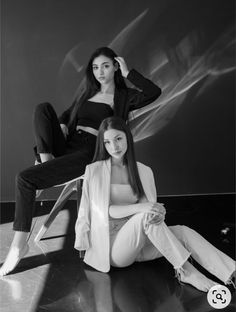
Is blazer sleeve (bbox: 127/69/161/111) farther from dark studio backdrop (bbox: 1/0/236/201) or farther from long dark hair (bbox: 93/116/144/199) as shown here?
dark studio backdrop (bbox: 1/0/236/201)

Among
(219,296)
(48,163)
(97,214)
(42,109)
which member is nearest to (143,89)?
(42,109)

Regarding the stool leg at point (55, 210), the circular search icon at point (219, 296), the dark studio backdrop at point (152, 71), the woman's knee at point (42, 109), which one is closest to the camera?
the circular search icon at point (219, 296)

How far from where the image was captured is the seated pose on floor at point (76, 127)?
2.18m

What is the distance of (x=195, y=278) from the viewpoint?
1922 millimetres

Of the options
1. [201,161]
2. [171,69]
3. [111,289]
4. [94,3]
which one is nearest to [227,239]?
[111,289]

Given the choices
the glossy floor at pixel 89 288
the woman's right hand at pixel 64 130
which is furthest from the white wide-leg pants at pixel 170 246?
the woman's right hand at pixel 64 130

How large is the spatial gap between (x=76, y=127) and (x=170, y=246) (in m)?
0.98

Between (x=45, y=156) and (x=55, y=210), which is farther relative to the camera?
(x=55, y=210)

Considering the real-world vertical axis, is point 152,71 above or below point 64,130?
above

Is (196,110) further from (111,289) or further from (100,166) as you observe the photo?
(111,289)

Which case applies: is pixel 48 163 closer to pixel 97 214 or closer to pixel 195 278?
pixel 97 214

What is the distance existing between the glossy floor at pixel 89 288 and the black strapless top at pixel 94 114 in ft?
2.47

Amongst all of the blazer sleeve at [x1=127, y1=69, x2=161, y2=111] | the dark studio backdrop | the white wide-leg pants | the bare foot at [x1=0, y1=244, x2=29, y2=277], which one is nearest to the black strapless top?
the blazer sleeve at [x1=127, y1=69, x2=161, y2=111]

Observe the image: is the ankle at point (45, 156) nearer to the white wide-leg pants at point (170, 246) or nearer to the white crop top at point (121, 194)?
the white crop top at point (121, 194)
